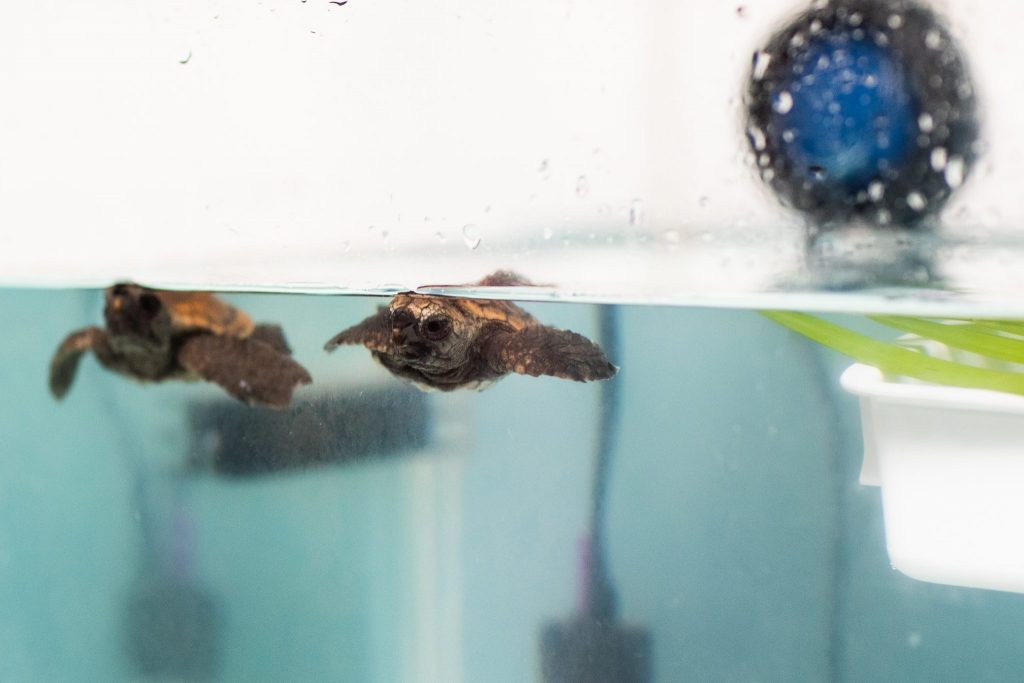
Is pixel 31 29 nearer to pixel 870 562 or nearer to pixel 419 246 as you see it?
pixel 419 246

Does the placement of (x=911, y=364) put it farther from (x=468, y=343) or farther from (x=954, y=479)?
(x=468, y=343)

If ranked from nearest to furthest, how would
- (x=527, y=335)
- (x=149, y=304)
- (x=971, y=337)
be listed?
(x=971, y=337) → (x=527, y=335) → (x=149, y=304)

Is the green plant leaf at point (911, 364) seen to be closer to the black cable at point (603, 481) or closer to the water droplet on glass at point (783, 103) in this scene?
the water droplet on glass at point (783, 103)

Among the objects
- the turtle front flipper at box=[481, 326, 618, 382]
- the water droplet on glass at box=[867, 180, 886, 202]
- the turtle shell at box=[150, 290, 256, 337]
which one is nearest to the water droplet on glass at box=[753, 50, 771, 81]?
the water droplet on glass at box=[867, 180, 886, 202]

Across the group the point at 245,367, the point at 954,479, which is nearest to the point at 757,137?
the point at 954,479

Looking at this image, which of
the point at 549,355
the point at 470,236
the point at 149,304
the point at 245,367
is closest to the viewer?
the point at 470,236
